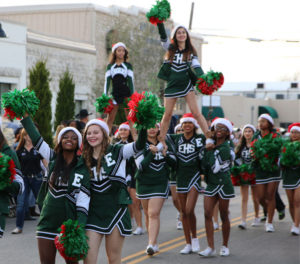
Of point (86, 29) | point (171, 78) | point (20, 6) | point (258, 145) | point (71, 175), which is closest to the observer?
point (71, 175)

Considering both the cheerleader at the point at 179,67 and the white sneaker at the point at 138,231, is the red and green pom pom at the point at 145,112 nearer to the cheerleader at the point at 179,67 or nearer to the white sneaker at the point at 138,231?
the cheerleader at the point at 179,67

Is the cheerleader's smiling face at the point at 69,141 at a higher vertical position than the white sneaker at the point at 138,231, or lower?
higher

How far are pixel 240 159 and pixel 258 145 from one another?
45.6 inches

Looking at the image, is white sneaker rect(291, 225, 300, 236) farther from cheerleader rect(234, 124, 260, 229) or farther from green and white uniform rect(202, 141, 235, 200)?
green and white uniform rect(202, 141, 235, 200)

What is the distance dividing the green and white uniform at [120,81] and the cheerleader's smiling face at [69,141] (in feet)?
10.5

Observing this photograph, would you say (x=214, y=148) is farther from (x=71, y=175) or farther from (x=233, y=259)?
(x=71, y=175)

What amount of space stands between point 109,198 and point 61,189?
0.54 meters

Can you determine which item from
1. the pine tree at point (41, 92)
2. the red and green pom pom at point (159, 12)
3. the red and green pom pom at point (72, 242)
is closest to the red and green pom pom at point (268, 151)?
the red and green pom pom at point (159, 12)

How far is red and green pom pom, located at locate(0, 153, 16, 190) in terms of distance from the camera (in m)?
5.62

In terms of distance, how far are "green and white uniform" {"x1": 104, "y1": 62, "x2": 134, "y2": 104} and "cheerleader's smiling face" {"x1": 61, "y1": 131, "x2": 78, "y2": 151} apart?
319 centimetres

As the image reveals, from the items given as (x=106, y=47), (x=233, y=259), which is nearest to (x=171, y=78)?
(x=233, y=259)

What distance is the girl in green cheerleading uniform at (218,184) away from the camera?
838cm

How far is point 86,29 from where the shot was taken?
2956cm

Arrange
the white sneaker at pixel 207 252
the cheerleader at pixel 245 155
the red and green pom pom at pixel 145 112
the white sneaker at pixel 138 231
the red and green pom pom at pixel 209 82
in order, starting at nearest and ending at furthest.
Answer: the red and green pom pom at pixel 145 112
the red and green pom pom at pixel 209 82
the white sneaker at pixel 207 252
the white sneaker at pixel 138 231
the cheerleader at pixel 245 155
